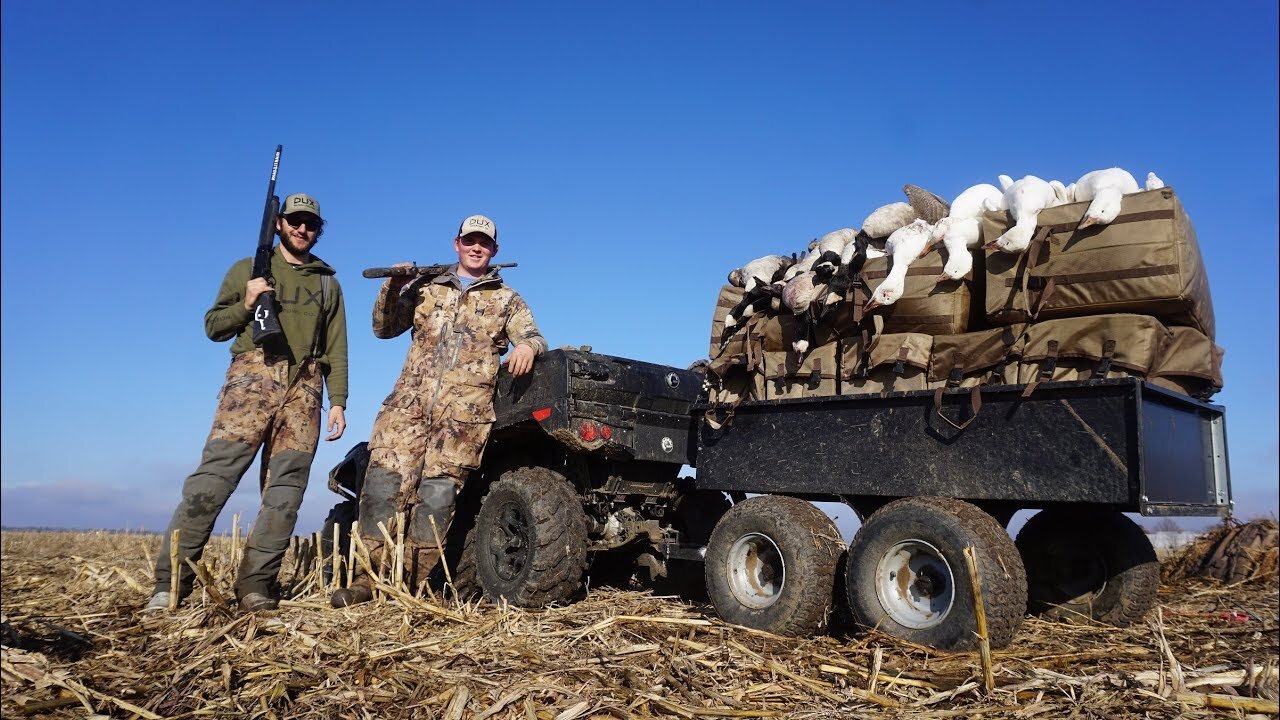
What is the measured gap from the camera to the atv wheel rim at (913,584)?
4570mm

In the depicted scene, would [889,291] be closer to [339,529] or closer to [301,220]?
[301,220]

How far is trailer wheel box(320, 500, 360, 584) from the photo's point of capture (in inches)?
291

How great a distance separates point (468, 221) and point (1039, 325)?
4265mm

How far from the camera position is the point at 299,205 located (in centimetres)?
644

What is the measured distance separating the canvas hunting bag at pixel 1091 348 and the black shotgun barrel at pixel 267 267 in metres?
4.58

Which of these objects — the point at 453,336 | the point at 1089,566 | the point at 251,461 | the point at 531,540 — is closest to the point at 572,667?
the point at 531,540

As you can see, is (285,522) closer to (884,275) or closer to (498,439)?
(498,439)

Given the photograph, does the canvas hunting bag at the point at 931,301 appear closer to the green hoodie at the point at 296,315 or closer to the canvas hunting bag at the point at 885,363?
the canvas hunting bag at the point at 885,363

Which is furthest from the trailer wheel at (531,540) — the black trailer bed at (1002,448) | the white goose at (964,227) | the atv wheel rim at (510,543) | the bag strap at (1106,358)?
the bag strap at (1106,358)

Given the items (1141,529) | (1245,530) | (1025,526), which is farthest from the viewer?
(1245,530)

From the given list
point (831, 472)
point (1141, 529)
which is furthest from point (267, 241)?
point (1141, 529)

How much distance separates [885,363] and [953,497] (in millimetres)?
840

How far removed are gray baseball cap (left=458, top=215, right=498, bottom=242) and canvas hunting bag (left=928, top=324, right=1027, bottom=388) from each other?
3.59 m

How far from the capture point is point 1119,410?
13.9 feet
